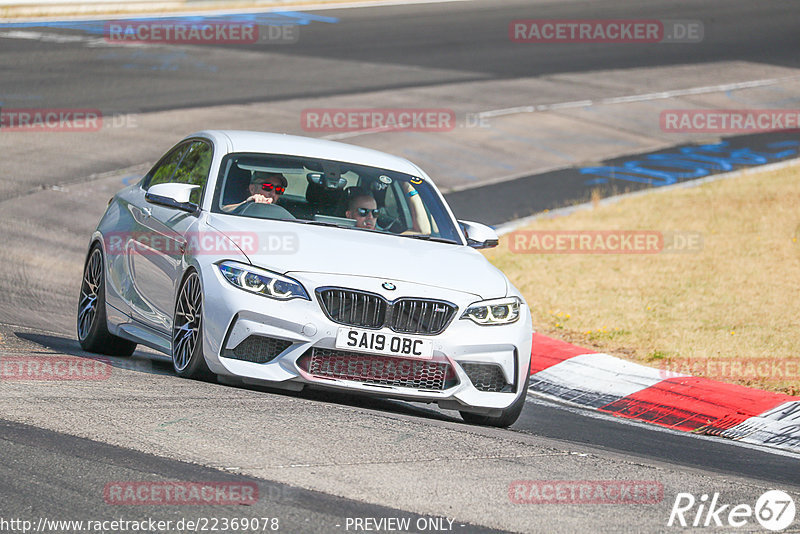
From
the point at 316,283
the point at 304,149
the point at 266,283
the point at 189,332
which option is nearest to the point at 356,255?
the point at 316,283

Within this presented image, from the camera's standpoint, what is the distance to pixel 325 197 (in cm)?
822

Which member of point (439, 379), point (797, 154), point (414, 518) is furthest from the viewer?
point (797, 154)

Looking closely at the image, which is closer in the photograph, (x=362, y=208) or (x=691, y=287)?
(x=362, y=208)

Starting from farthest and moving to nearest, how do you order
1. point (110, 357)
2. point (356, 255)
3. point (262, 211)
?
point (110, 357) < point (262, 211) < point (356, 255)

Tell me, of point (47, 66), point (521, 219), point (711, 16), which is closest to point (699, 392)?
point (521, 219)

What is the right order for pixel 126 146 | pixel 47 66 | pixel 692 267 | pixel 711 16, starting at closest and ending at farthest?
pixel 692 267, pixel 126 146, pixel 47 66, pixel 711 16

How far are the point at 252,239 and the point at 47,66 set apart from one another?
18.6 metres

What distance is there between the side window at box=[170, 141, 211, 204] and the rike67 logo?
3.85m

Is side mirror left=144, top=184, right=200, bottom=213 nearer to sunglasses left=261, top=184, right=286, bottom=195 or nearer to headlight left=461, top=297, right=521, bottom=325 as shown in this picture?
sunglasses left=261, top=184, right=286, bottom=195

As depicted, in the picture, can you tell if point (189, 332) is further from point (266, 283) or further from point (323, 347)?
point (323, 347)

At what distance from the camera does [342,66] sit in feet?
88.7

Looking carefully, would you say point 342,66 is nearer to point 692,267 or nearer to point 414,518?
point 692,267

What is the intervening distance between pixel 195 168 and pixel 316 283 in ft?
6.76

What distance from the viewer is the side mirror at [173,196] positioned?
788cm
